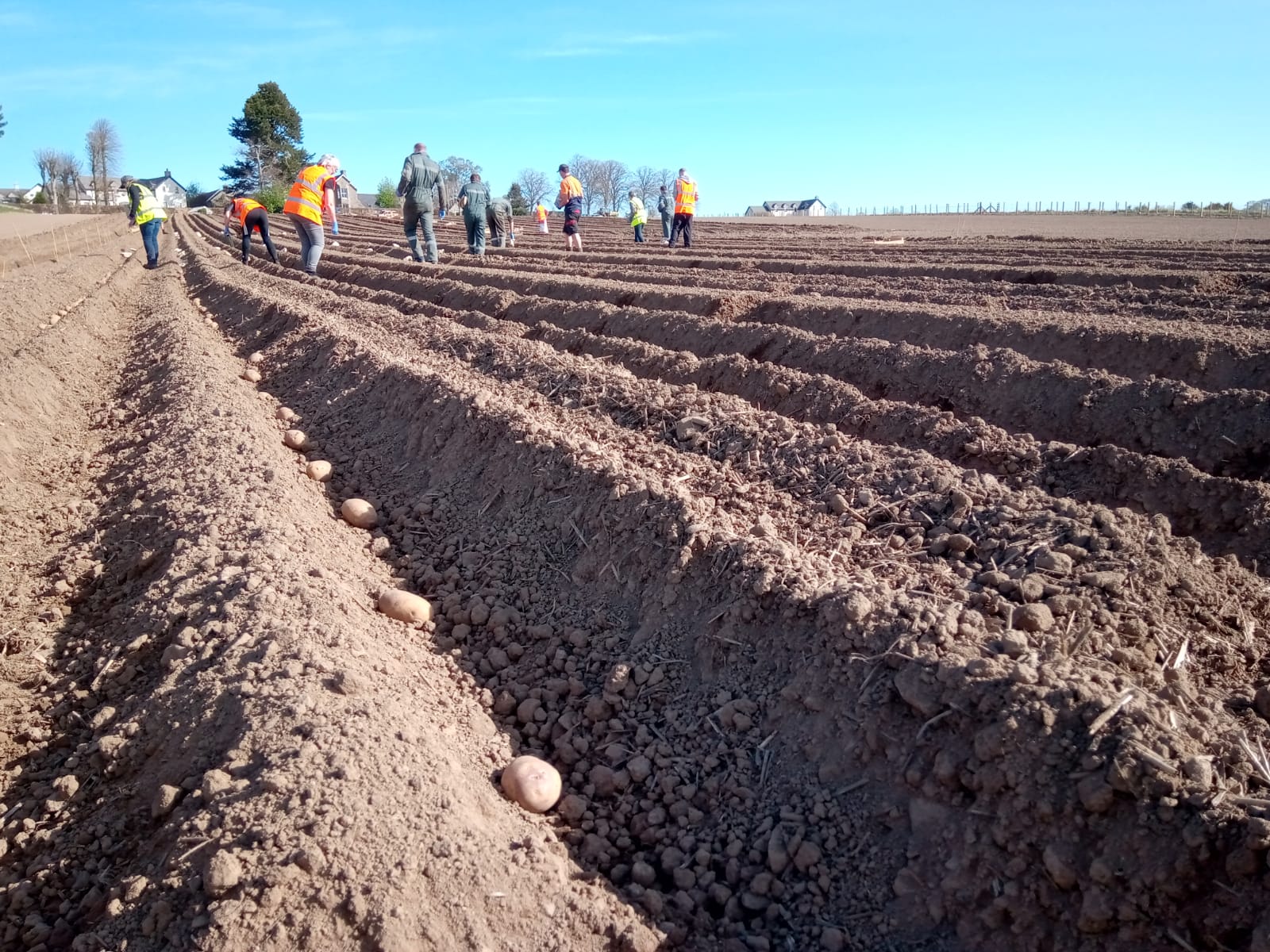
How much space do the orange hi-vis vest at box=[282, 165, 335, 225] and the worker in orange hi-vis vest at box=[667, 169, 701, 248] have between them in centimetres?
727

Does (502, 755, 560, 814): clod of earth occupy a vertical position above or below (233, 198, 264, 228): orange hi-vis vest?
below

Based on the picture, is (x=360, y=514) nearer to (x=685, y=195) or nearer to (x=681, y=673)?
(x=681, y=673)

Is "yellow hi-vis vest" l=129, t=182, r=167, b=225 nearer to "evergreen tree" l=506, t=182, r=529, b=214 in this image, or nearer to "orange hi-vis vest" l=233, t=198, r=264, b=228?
"orange hi-vis vest" l=233, t=198, r=264, b=228

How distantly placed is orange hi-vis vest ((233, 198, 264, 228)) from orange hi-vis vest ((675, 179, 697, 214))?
7903 millimetres

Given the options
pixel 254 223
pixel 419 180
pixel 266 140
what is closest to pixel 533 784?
pixel 419 180

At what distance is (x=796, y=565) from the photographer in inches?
109

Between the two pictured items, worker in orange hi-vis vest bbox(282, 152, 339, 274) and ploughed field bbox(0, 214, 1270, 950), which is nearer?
ploughed field bbox(0, 214, 1270, 950)

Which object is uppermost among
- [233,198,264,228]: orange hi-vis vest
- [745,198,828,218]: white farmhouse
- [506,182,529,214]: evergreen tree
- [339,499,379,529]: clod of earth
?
[745,198,828,218]: white farmhouse

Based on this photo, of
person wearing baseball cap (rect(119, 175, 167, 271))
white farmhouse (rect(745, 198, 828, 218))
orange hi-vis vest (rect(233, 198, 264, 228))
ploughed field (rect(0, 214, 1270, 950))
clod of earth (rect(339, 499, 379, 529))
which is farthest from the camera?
white farmhouse (rect(745, 198, 828, 218))

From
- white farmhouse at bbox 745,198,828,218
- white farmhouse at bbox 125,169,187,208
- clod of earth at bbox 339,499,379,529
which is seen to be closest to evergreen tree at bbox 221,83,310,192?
white farmhouse at bbox 125,169,187,208

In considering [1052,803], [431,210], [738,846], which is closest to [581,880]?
[738,846]

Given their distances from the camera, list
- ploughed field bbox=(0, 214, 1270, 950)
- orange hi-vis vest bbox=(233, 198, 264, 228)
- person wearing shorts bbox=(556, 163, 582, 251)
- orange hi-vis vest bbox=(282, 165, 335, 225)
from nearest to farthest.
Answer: ploughed field bbox=(0, 214, 1270, 950)
orange hi-vis vest bbox=(282, 165, 335, 225)
orange hi-vis vest bbox=(233, 198, 264, 228)
person wearing shorts bbox=(556, 163, 582, 251)

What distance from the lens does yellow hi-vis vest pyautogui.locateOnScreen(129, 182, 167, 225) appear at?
13977 millimetres

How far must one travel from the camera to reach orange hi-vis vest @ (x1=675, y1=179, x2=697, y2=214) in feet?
53.8
